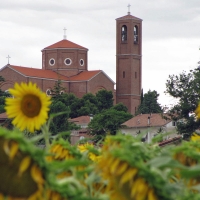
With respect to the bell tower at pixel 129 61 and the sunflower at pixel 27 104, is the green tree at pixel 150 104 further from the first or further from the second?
the sunflower at pixel 27 104

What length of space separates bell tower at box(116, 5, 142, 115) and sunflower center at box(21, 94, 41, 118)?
76.7 m

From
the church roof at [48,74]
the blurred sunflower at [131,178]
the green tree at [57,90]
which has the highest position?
the church roof at [48,74]

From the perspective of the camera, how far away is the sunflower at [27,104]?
4.38ft

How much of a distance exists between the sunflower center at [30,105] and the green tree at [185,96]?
35.5m

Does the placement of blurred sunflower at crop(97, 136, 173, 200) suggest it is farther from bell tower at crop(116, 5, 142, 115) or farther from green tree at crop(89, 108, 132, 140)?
bell tower at crop(116, 5, 142, 115)

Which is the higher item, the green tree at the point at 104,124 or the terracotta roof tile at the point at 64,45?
the terracotta roof tile at the point at 64,45

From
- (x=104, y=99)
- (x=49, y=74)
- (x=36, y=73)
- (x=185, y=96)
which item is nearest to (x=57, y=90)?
(x=36, y=73)

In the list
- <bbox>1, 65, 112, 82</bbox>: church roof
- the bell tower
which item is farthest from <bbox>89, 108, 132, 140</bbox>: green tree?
the bell tower

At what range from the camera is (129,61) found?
79.2 metres

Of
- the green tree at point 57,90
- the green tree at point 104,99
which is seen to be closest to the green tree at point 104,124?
the green tree at point 57,90

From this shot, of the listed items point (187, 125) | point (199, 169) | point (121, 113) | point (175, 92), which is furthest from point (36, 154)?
point (121, 113)

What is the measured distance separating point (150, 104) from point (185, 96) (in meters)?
37.9

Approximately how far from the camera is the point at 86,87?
75.0m

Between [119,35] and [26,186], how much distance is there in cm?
7940
